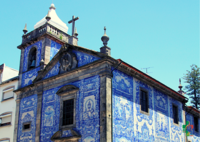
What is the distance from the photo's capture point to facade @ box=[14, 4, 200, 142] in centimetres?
1387

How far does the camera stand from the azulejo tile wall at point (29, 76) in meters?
18.9

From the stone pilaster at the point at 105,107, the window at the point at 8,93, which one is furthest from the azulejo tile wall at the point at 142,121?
the window at the point at 8,93

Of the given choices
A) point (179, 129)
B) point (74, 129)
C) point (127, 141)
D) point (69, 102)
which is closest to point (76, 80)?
point (69, 102)

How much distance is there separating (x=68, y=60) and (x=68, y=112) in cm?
319

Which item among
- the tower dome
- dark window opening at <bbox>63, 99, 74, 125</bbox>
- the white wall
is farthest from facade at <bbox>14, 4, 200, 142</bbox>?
the tower dome

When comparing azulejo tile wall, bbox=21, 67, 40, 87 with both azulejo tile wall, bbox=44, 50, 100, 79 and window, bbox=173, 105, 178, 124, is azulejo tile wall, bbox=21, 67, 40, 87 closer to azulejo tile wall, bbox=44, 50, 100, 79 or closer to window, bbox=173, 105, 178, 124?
azulejo tile wall, bbox=44, 50, 100, 79

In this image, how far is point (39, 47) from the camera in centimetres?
1939

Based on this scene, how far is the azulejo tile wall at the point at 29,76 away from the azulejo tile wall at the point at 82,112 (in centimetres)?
276

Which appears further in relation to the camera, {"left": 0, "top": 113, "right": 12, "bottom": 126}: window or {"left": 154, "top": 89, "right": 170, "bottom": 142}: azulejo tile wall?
{"left": 0, "top": 113, "right": 12, "bottom": 126}: window

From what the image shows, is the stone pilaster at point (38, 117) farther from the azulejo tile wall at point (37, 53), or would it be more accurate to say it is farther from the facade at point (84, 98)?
the azulejo tile wall at point (37, 53)

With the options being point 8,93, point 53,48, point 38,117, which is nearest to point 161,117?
point 38,117

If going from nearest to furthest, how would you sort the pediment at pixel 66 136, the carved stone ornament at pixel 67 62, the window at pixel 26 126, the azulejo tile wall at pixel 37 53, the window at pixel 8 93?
the pediment at pixel 66 136 → the carved stone ornament at pixel 67 62 → the window at pixel 26 126 → the azulejo tile wall at pixel 37 53 → the window at pixel 8 93

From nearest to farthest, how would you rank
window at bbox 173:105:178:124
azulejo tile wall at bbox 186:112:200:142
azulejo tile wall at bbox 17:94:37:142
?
azulejo tile wall at bbox 17:94:37:142 < window at bbox 173:105:178:124 < azulejo tile wall at bbox 186:112:200:142

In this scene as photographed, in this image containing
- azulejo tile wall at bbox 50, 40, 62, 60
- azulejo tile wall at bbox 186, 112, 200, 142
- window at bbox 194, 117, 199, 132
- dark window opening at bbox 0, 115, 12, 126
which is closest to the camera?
azulejo tile wall at bbox 50, 40, 62, 60
